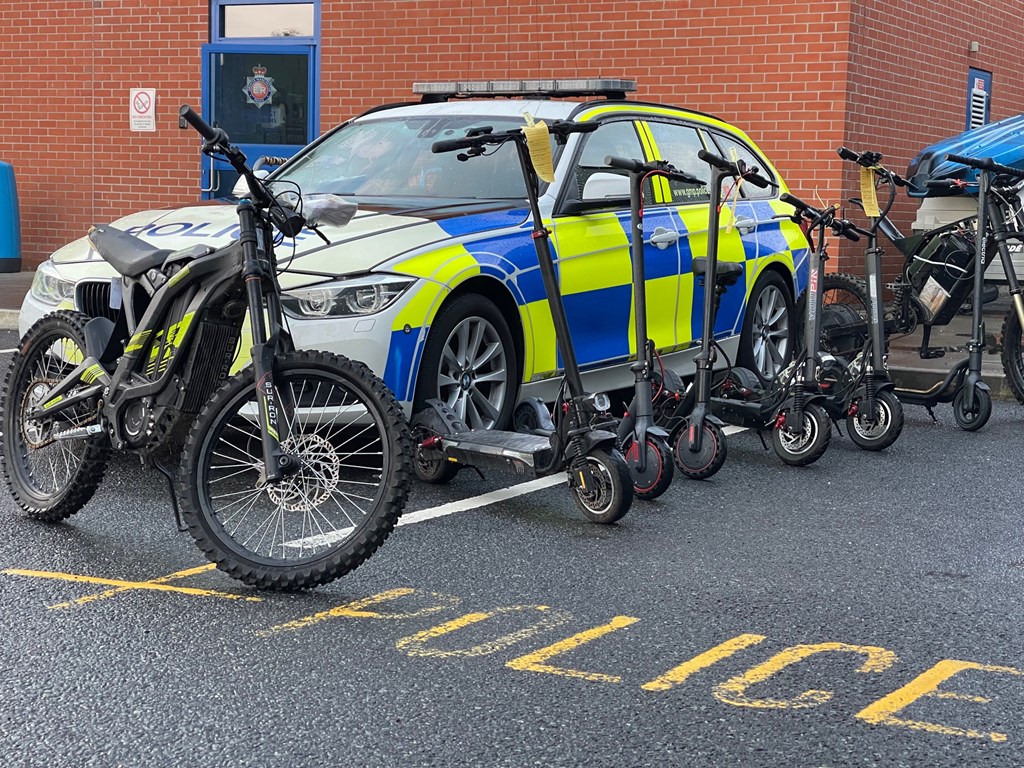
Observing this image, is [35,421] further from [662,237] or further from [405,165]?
[662,237]

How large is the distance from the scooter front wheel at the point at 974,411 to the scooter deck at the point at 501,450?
3.45 m

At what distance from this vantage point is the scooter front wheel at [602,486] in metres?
5.87

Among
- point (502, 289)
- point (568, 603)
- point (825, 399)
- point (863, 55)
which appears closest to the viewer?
point (568, 603)

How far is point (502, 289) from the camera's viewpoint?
22.3 ft

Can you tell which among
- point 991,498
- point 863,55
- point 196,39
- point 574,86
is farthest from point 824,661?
point 196,39

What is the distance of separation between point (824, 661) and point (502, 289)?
9.75ft

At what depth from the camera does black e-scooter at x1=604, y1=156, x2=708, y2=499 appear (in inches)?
245

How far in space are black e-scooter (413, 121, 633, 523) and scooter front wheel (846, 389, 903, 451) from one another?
88.6 inches

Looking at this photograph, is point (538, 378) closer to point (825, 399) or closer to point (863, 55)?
point (825, 399)

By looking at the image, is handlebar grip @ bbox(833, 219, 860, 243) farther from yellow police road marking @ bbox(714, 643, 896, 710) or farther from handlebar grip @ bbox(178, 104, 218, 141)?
handlebar grip @ bbox(178, 104, 218, 141)

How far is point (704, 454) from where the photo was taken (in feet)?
22.7

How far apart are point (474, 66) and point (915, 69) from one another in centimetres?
418

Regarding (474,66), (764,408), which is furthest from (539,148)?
(474,66)

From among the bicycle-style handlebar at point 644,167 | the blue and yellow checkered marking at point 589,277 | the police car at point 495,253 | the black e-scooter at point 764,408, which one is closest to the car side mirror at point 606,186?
the police car at point 495,253
